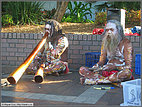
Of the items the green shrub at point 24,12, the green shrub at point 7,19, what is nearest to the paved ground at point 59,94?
the green shrub at point 7,19

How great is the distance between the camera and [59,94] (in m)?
4.73

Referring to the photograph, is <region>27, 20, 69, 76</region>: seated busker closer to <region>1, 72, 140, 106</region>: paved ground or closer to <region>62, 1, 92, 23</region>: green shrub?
<region>1, 72, 140, 106</region>: paved ground

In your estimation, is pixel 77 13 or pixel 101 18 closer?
pixel 101 18

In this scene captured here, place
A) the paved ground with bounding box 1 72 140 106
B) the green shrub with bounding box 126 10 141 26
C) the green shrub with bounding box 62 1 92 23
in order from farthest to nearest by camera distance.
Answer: the green shrub with bounding box 62 1 92 23 < the green shrub with bounding box 126 10 141 26 < the paved ground with bounding box 1 72 140 106

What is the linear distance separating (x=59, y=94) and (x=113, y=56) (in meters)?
1.59

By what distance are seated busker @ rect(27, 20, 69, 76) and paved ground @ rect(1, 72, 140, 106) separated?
0.49m

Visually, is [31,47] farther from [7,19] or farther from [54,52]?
[7,19]

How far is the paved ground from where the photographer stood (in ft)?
13.7

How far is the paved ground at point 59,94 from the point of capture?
4176 millimetres

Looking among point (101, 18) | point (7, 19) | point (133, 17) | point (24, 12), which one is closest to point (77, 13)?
point (101, 18)

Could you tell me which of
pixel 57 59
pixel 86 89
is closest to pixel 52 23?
pixel 57 59

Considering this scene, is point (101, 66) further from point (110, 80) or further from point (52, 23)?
point (52, 23)

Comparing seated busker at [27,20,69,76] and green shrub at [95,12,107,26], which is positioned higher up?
green shrub at [95,12,107,26]

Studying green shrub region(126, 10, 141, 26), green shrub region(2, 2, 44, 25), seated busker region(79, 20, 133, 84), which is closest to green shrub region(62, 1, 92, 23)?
green shrub region(2, 2, 44, 25)
